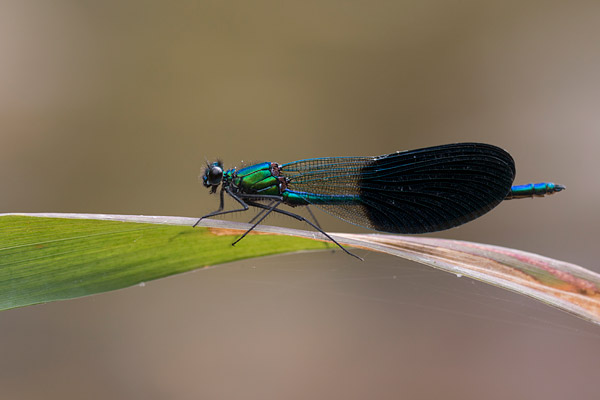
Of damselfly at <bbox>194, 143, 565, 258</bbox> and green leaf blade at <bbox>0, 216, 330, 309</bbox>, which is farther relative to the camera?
damselfly at <bbox>194, 143, 565, 258</bbox>

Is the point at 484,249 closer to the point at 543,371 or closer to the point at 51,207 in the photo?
the point at 543,371

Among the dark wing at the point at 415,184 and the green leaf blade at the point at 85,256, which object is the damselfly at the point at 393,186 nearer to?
the dark wing at the point at 415,184

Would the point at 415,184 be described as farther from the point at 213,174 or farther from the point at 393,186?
the point at 213,174

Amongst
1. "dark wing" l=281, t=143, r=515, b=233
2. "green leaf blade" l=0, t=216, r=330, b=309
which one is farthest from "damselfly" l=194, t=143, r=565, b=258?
"green leaf blade" l=0, t=216, r=330, b=309

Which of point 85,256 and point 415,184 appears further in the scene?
point 415,184

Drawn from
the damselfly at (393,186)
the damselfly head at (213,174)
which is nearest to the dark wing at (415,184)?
the damselfly at (393,186)

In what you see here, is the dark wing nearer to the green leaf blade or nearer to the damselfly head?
the damselfly head

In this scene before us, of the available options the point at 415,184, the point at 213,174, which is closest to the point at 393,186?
the point at 415,184
